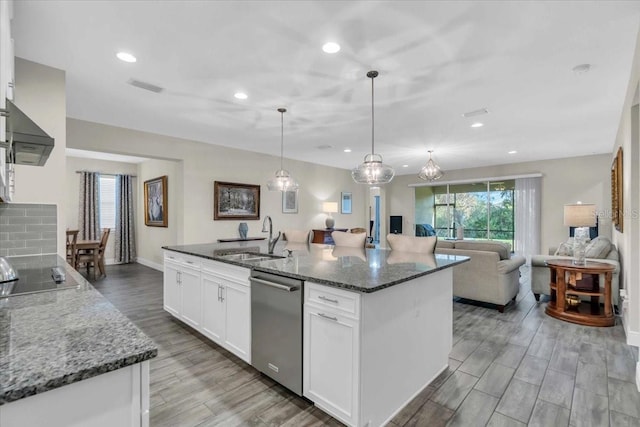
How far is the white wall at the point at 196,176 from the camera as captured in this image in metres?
4.68

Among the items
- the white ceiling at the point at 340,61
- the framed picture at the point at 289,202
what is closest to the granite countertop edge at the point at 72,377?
the white ceiling at the point at 340,61

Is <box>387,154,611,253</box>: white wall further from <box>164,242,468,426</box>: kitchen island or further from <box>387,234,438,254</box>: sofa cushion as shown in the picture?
<box>164,242,468,426</box>: kitchen island

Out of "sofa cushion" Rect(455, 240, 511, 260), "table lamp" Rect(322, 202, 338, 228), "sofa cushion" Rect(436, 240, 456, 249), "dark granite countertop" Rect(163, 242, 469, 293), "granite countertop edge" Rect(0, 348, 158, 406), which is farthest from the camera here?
"table lamp" Rect(322, 202, 338, 228)

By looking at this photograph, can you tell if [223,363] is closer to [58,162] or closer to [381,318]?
[381,318]

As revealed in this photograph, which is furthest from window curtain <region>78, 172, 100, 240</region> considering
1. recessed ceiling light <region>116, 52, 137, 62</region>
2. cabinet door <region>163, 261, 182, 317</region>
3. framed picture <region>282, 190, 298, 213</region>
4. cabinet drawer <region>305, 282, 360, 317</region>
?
cabinet drawer <region>305, 282, 360, 317</region>

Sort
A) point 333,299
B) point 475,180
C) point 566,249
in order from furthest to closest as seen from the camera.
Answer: point 475,180, point 566,249, point 333,299

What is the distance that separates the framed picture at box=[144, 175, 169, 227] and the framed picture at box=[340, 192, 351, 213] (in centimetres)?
445

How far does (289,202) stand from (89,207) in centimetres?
465

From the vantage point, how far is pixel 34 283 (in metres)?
1.53

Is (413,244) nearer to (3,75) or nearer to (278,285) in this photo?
(278,285)

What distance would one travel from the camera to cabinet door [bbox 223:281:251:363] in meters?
2.42

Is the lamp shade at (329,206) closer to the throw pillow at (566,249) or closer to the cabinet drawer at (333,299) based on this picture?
the throw pillow at (566,249)

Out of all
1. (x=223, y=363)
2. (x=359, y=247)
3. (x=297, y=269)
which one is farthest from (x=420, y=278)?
(x=223, y=363)

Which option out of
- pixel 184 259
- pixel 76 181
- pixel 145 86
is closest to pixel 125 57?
pixel 145 86
